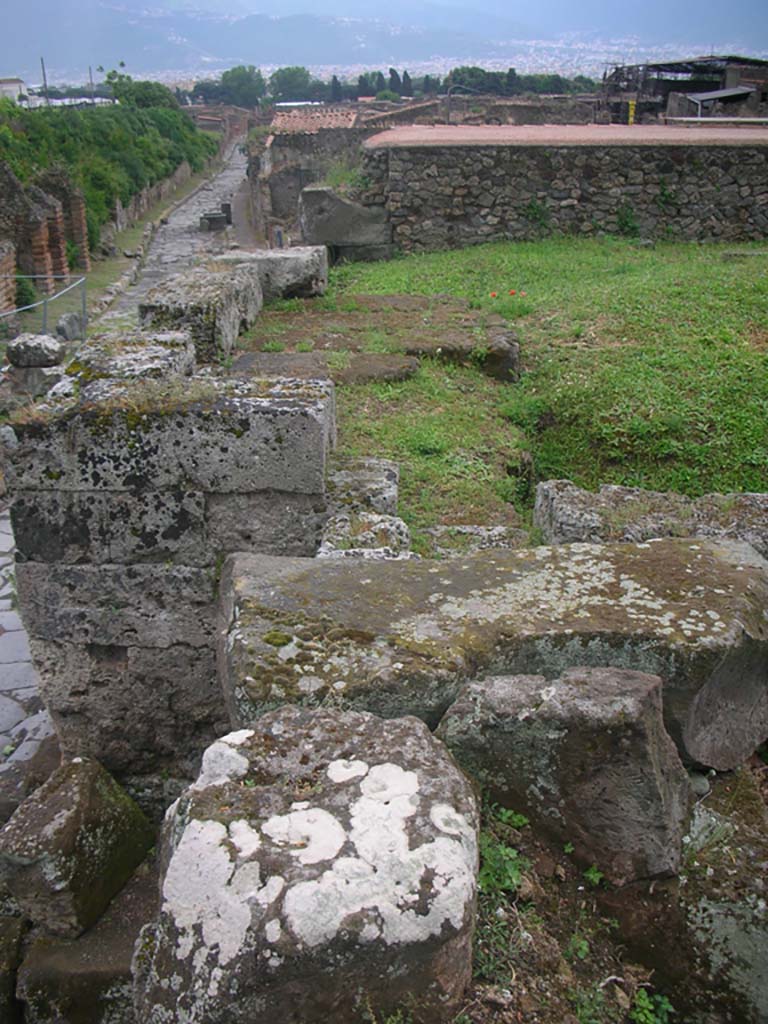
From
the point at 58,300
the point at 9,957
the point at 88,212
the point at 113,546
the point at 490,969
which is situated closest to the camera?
Result: the point at 490,969

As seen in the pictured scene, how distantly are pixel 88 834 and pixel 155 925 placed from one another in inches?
77.2

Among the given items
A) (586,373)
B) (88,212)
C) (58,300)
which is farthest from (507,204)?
(88,212)

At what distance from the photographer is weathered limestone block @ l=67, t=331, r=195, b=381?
4062mm

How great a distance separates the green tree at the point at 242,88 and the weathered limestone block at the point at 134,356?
408ft

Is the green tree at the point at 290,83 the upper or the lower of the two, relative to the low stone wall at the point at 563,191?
upper

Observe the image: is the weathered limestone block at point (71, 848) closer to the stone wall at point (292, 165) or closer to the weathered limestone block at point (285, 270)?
the weathered limestone block at point (285, 270)

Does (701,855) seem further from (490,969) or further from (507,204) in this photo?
(507,204)

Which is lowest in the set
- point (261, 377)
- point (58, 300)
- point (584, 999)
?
point (58, 300)

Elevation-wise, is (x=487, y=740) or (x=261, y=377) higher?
(x=261, y=377)

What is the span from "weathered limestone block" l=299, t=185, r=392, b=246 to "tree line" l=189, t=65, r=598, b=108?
50.9 metres

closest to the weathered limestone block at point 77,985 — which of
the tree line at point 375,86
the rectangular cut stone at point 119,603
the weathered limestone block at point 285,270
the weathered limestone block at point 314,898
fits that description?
the rectangular cut stone at point 119,603

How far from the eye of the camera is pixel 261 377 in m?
4.00

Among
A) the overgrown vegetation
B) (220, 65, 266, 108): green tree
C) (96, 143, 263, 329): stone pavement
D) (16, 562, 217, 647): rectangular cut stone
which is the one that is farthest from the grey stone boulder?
(220, 65, 266, 108): green tree

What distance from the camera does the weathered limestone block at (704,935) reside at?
218cm
